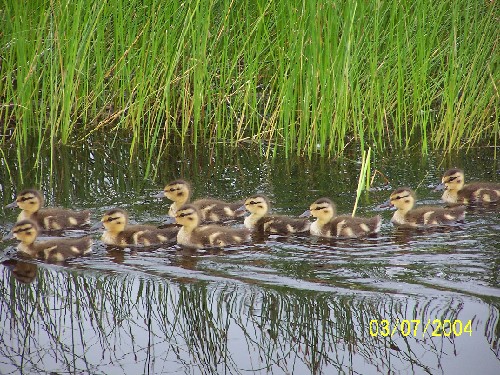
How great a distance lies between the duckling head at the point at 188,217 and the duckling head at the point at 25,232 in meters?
0.99

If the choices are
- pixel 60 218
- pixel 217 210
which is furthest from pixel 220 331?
pixel 60 218

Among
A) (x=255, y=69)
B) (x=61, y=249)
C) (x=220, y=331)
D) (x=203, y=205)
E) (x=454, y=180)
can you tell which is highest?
(x=255, y=69)

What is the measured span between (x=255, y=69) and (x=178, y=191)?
1886 mm

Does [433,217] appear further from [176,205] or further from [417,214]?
[176,205]

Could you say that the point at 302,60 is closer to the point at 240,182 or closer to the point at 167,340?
the point at 240,182

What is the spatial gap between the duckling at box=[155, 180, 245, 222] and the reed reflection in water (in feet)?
4.90

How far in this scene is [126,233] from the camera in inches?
269

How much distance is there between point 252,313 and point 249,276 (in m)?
0.63

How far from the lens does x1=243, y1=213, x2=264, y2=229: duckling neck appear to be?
715cm

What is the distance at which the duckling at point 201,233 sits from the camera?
679cm

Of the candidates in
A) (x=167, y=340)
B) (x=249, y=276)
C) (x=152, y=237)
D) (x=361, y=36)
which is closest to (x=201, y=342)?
(x=167, y=340)

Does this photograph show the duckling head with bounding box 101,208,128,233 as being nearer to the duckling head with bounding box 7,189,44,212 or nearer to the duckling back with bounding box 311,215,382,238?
the duckling head with bounding box 7,189,44,212

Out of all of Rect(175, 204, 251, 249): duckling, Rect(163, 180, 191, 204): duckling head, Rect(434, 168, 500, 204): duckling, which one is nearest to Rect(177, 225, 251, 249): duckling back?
Rect(175, 204, 251, 249): duckling

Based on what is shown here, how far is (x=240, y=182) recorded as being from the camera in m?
8.33
